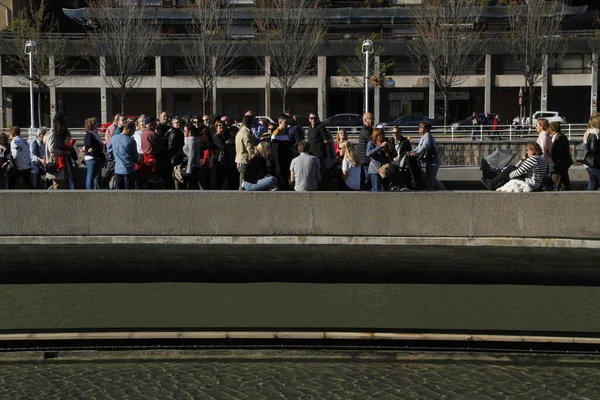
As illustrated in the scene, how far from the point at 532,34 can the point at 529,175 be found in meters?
47.2

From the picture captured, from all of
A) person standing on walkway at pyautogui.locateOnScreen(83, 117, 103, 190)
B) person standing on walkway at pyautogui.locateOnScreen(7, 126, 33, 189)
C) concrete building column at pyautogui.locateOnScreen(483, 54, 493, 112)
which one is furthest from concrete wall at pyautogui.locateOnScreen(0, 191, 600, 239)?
concrete building column at pyautogui.locateOnScreen(483, 54, 493, 112)

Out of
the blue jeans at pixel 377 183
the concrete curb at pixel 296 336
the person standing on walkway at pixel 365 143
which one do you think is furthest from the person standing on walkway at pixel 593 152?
the concrete curb at pixel 296 336

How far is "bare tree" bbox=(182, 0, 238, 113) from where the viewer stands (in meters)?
59.8

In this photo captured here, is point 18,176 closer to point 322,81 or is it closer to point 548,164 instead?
point 548,164

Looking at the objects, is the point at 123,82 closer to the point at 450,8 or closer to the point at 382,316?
the point at 450,8

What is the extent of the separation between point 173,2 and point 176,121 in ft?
173

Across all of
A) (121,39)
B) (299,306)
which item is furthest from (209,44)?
(299,306)

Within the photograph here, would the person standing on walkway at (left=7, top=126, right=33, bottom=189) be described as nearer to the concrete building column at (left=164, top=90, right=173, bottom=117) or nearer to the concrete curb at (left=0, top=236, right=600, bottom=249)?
the concrete curb at (left=0, top=236, right=600, bottom=249)

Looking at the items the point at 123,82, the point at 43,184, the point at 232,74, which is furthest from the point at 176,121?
the point at 232,74

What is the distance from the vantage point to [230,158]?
15820 mm

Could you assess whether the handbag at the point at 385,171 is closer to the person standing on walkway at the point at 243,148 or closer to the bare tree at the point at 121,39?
the person standing on walkway at the point at 243,148

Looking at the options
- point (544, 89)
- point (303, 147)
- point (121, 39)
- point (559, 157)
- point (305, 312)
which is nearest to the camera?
point (305, 312)

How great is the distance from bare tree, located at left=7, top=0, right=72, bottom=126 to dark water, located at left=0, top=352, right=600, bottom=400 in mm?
51861

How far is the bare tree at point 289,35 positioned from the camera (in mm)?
60156
